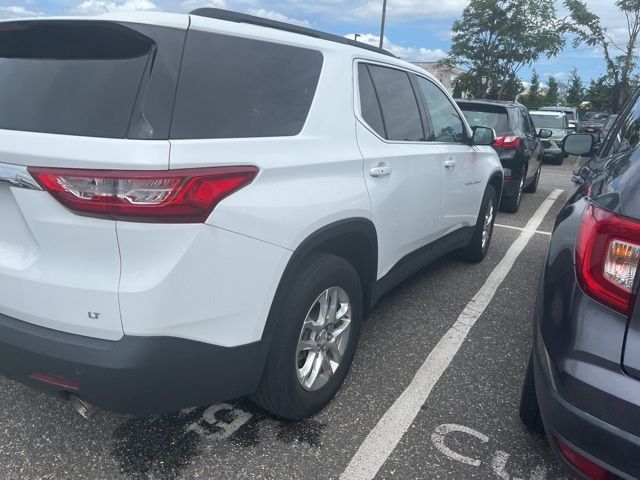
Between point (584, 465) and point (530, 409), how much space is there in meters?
0.78

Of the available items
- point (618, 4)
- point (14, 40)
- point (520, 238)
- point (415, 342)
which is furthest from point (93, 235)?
point (618, 4)

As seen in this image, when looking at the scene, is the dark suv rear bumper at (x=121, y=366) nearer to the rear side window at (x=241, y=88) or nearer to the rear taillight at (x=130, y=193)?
the rear taillight at (x=130, y=193)

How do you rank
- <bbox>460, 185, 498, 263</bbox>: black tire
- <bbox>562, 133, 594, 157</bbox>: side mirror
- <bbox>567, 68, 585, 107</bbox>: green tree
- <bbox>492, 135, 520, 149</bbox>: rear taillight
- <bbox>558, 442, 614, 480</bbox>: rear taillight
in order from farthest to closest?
<bbox>567, 68, 585, 107</bbox>: green tree
<bbox>492, 135, 520, 149</bbox>: rear taillight
<bbox>460, 185, 498, 263</bbox>: black tire
<bbox>562, 133, 594, 157</bbox>: side mirror
<bbox>558, 442, 614, 480</bbox>: rear taillight

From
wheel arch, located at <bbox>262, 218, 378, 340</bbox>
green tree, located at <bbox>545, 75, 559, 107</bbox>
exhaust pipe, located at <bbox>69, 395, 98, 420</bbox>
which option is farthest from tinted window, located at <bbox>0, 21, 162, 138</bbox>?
green tree, located at <bbox>545, 75, 559, 107</bbox>

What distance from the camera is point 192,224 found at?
69.6 inches

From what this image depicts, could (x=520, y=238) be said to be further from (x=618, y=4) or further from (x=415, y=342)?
(x=618, y=4)

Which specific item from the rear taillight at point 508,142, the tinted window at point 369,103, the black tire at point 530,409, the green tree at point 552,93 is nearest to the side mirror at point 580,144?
the tinted window at point 369,103

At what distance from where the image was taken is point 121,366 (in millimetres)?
1751

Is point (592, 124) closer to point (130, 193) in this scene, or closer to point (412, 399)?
point (412, 399)

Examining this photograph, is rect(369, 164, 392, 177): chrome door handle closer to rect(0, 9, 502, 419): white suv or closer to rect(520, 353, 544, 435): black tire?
rect(0, 9, 502, 419): white suv

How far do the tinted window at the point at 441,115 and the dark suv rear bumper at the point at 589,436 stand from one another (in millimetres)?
2329

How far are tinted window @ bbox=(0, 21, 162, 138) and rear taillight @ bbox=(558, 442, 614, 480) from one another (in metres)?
1.74

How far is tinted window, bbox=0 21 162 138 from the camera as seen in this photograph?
179 centimetres

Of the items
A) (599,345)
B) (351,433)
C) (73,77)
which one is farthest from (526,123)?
(73,77)
